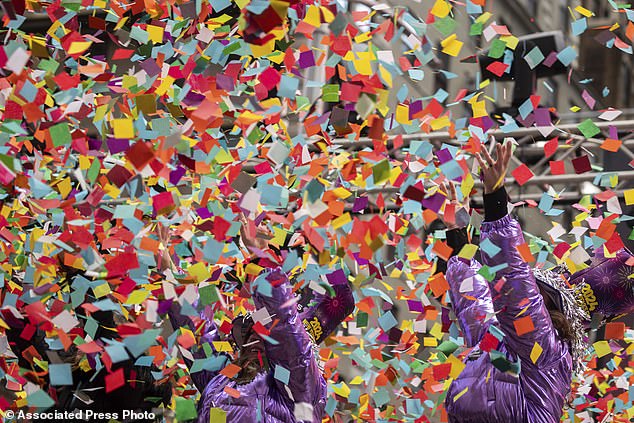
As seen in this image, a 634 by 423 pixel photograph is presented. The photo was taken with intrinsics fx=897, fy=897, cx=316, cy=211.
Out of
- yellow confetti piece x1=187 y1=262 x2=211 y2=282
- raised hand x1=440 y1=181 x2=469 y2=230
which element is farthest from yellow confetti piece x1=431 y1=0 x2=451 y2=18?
yellow confetti piece x1=187 y1=262 x2=211 y2=282

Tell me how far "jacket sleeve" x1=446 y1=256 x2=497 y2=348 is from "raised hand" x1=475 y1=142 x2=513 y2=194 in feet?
1.15

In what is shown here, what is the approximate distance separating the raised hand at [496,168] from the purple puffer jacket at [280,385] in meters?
0.67

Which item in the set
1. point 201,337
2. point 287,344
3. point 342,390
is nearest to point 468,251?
point 287,344

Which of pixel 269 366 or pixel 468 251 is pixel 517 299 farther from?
pixel 269 366

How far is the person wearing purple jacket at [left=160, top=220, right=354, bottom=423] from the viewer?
2.63 meters

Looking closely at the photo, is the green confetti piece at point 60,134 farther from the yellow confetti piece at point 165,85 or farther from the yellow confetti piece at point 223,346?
the yellow confetti piece at point 223,346

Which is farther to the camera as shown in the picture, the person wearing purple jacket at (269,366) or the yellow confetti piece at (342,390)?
the yellow confetti piece at (342,390)

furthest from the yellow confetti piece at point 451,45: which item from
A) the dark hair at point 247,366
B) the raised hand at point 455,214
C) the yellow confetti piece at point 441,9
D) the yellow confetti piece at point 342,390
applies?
the yellow confetti piece at point 342,390

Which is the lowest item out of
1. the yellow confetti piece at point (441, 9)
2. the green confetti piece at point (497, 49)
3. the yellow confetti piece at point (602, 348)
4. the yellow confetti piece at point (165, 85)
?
the yellow confetti piece at point (602, 348)

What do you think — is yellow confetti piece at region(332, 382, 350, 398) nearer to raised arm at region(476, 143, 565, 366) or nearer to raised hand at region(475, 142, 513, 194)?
raised arm at region(476, 143, 565, 366)

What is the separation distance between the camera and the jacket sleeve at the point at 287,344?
263 centimetres

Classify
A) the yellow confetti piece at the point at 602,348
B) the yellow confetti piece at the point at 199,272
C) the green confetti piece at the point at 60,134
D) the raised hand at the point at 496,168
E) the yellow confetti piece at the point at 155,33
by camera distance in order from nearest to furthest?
the green confetti piece at the point at 60,134
the yellow confetti piece at the point at 199,272
the raised hand at the point at 496,168
the yellow confetti piece at the point at 155,33
the yellow confetti piece at the point at 602,348

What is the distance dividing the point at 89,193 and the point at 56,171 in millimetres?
859

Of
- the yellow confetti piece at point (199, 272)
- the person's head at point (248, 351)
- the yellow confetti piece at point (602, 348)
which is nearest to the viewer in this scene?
the yellow confetti piece at point (199, 272)
